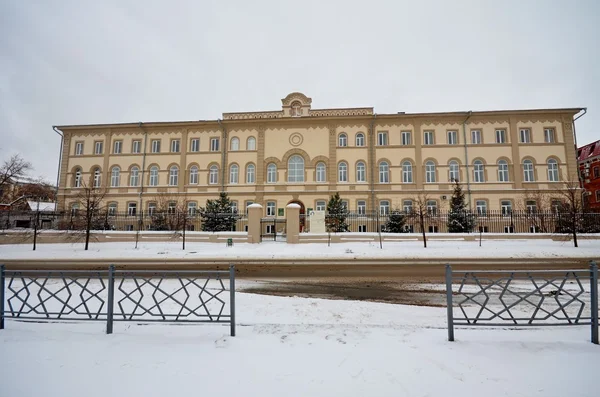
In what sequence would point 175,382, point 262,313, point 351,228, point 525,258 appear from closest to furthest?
1. point 175,382
2. point 262,313
3. point 525,258
4. point 351,228

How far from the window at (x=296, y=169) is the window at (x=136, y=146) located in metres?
17.4

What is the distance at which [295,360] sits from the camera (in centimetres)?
370

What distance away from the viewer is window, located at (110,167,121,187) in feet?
107

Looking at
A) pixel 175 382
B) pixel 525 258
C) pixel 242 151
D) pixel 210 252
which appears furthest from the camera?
pixel 242 151

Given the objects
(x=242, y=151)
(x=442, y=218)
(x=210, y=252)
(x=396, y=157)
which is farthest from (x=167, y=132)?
(x=442, y=218)

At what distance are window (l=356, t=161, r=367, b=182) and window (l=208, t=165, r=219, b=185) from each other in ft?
49.4

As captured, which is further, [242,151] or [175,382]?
[242,151]

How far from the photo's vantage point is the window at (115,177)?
107 feet

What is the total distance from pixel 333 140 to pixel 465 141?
1336 cm

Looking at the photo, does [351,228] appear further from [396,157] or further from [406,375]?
[406,375]

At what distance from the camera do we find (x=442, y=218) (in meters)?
24.2

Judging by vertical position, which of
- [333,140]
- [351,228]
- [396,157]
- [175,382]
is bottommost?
[175,382]

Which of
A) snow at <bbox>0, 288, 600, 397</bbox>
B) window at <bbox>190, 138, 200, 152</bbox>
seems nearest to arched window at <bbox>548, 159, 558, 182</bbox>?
snow at <bbox>0, 288, 600, 397</bbox>

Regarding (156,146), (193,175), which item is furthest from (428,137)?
(156,146)
